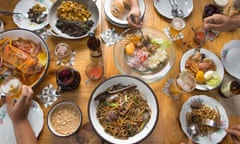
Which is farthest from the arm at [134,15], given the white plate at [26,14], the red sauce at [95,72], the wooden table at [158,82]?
the white plate at [26,14]

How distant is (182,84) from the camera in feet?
4.60

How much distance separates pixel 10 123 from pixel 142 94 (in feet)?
2.39

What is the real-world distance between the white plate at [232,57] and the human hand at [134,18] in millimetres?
553

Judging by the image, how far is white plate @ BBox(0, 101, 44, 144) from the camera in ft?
4.33

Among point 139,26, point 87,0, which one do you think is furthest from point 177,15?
point 87,0

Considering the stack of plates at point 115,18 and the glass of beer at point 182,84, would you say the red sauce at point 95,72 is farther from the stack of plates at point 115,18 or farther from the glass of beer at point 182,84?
the glass of beer at point 182,84

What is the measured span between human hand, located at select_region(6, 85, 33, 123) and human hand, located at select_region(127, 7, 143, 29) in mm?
687

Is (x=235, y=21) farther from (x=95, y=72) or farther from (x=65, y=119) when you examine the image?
(x=65, y=119)

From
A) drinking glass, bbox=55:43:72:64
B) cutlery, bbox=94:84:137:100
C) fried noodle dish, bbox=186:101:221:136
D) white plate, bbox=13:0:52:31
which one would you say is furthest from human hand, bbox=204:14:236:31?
white plate, bbox=13:0:52:31

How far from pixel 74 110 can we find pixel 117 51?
0.42 m

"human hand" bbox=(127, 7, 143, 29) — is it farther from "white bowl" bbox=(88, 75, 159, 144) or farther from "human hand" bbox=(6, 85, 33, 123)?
"human hand" bbox=(6, 85, 33, 123)

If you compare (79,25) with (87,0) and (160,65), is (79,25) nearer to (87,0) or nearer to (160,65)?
(87,0)

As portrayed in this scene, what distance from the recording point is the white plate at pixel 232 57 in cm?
152

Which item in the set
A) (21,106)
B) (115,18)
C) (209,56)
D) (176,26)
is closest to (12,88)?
(21,106)
